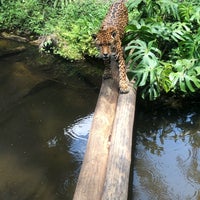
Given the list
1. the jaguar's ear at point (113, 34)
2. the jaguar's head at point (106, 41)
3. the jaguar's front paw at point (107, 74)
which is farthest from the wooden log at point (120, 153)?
the jaguar's ear at point (113, 34)

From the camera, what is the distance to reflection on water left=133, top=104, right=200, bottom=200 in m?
4.35

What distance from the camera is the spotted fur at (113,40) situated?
4.84 m

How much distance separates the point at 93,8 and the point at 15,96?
2.93 m

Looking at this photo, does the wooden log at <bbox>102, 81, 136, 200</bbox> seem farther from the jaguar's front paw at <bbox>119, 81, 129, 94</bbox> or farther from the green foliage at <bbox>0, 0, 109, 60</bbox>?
the green foliage at <bbox>0, 0, 109, 60</bbox>

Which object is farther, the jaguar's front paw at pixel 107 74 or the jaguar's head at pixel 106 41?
the jaguar's front paw at pixel 107 74

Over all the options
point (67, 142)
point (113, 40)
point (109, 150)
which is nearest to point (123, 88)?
point (113, 40)

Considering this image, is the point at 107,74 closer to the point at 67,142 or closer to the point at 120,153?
the point at 67,142

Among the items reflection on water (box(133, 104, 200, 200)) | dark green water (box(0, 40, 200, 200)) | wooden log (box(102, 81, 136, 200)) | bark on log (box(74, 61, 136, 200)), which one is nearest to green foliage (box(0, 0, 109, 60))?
dark green water (box(0, 40, 200, 200))

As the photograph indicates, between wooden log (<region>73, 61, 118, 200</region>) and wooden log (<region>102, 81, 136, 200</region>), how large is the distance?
77 millimetres

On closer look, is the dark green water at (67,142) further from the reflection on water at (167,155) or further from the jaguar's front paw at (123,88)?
the jaguar's front paw at (123,88)

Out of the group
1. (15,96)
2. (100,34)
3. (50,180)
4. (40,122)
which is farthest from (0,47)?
(50,180)

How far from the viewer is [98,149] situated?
13.7 ft

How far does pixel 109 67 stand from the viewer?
545 centimetres

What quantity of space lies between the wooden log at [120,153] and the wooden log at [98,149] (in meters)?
0.08
